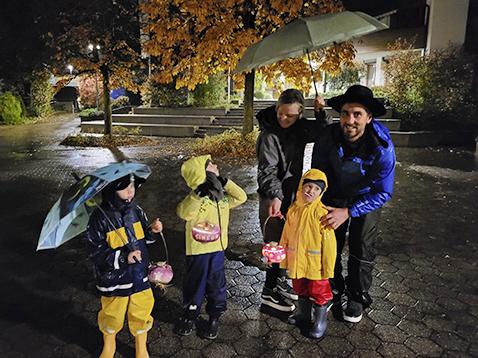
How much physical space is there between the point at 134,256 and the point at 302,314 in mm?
1593

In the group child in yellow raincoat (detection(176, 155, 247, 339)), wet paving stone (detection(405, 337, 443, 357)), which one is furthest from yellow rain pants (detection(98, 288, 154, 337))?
wet paving stone (detection(405, 337, 443, 357))

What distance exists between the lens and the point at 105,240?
2.76 m

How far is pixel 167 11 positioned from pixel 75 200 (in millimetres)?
9052

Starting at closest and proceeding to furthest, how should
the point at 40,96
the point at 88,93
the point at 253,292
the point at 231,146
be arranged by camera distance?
the point at 253,292 < the point at 231,146 < the point at 40,96 < the point at 88,93

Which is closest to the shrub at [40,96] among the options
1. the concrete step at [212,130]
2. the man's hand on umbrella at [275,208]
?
the concrete step at [212,130]

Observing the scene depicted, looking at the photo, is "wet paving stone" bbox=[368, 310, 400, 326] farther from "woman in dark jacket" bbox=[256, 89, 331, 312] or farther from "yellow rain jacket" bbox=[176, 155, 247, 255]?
"yellow rain jacket" bbox=[176, 155, 247, 255]

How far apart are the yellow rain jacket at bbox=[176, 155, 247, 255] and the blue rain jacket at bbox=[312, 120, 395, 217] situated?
82 cm

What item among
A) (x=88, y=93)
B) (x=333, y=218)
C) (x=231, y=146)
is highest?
(x=88, y=93)

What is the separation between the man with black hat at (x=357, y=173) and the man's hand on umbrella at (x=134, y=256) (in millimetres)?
1420

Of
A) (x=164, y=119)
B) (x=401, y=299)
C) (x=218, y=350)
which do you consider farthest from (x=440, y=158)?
(x=164, y=119)

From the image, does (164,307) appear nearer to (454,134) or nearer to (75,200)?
(75,200)

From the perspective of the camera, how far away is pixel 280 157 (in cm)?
355

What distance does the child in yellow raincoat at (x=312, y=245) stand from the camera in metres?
3.08

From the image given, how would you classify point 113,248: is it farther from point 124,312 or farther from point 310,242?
point 310,242
